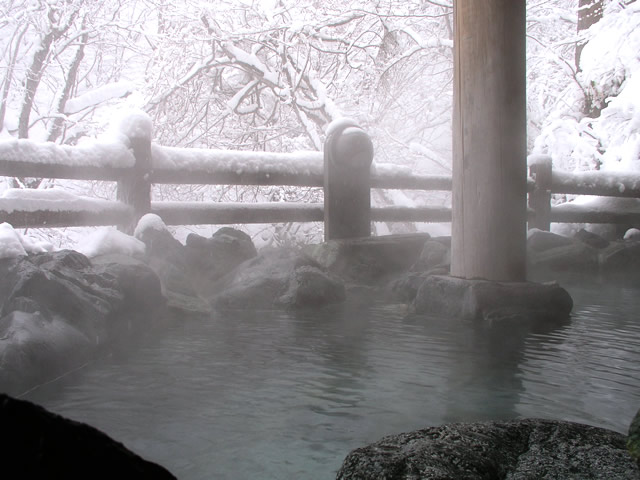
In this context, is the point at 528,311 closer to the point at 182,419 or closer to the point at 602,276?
the point at 182,419

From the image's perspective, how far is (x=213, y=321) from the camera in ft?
11.1

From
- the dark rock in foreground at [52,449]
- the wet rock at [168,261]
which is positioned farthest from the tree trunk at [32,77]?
the dark rock in foreground at [52,449]

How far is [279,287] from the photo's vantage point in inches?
158

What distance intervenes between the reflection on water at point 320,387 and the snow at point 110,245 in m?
0.90

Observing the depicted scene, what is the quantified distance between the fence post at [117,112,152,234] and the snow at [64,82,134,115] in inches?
282

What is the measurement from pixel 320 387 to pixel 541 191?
5487 millimetres

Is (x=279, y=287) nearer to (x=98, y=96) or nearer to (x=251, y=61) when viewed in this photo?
(x=251, y=61)

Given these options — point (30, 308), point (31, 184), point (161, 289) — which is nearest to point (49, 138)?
point (31, 184)

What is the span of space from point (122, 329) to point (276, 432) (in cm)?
153

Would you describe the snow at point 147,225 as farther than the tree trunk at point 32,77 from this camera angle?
No

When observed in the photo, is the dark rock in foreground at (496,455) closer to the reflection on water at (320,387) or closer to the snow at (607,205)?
the reflection on water at (320,387)

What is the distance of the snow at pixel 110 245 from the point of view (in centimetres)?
372

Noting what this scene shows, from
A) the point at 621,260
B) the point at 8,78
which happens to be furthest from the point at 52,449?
the point at 8,78

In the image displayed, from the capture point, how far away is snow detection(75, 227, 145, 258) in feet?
12.2
